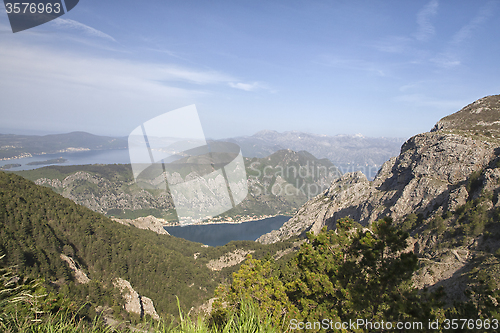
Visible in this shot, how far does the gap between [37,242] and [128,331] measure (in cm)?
4252

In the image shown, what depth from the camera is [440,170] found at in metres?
43.8

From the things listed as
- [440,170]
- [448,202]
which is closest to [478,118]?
[440,170]

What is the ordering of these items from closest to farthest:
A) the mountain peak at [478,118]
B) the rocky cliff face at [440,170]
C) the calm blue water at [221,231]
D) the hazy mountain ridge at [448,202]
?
the hazy mountain ridge at [448,202], the rocky cliff face at [440,170], the mountain peak at [478,118], the calm blue water at [221,231]

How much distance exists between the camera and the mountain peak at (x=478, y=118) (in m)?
47.5

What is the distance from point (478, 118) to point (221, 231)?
13296 cm

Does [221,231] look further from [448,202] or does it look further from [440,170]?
[448,202]

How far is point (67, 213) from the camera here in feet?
149

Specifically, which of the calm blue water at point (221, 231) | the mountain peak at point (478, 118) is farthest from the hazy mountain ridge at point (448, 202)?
the calm blue water at point (221, 231)

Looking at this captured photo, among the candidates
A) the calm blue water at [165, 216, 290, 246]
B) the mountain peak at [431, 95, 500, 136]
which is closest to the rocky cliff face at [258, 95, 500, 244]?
the mountain peak at [431, 95, 500, 136]

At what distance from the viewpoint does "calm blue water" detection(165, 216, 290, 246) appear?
136 metres

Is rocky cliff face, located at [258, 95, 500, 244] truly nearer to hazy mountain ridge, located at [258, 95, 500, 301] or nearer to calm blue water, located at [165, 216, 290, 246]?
hazy mountain ridge, located at [258, 95, 500, 301]

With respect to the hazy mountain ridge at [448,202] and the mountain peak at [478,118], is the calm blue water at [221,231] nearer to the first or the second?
the hazy mountain ridge at [448,202]

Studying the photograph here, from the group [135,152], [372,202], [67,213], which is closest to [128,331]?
[135,152]

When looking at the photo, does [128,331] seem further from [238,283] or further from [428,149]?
A: [428,149]
